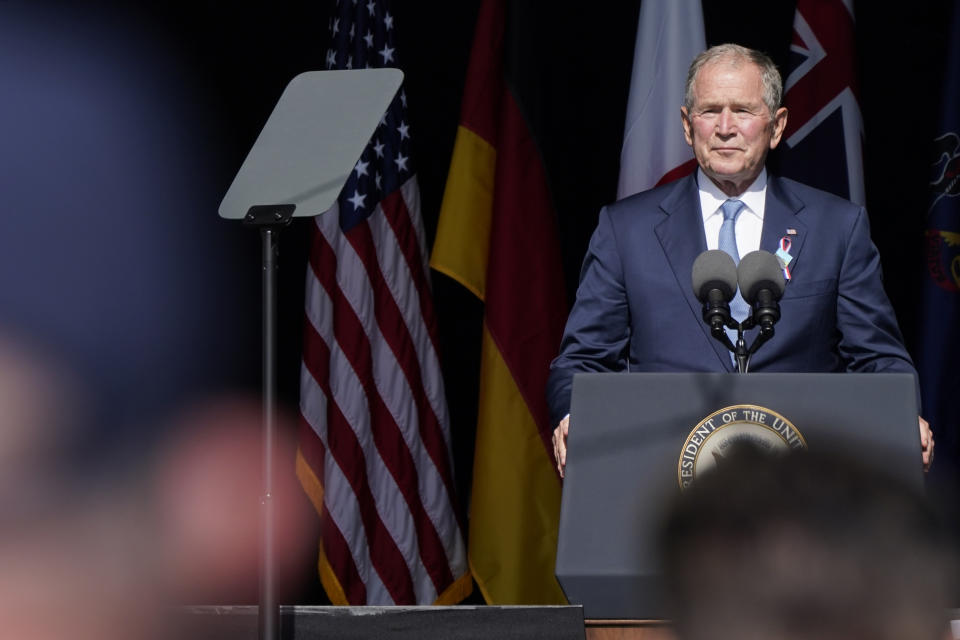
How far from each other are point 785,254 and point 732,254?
0.10 m

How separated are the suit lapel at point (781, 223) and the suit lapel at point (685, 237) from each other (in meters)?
0.12

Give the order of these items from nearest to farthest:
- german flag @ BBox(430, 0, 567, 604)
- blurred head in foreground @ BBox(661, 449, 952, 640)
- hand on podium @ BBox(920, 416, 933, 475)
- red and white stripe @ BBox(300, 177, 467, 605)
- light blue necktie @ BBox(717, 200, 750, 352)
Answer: blurred head in foreground @ BBox(661, 449, 952, 640) < hand on podium @ BBox(920, 416, 933, 475) < light blue necktie @ BBox(717, 200, 750, 352) < german flag @ BBox(430, 0, 567, 604) < red and white stripe @ BBox(300, 177, 467, 605)

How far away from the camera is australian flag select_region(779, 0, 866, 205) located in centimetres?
350

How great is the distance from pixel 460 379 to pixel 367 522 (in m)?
0.70

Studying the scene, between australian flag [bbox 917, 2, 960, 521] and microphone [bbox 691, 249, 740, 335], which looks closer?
microphone [bbox 691, 249, 740, 335]

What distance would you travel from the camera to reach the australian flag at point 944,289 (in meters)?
3.52

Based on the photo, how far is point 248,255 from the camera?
4.23 m

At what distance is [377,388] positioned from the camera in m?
3.86

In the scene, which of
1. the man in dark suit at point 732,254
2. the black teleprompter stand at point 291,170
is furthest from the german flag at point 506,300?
the black teleprompter stand at point 291,170

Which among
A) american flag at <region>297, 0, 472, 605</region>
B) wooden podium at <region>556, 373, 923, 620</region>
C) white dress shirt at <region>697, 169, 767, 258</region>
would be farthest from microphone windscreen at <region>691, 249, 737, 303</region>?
american flag at <region>297, 0, 472, 605</region>

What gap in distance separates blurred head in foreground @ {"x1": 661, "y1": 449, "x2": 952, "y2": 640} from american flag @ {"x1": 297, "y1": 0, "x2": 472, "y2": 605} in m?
3.39

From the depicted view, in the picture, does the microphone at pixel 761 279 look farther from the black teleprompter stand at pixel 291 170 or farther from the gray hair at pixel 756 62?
the gray hair at pixel 756 62

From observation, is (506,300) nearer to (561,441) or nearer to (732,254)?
(732,254)

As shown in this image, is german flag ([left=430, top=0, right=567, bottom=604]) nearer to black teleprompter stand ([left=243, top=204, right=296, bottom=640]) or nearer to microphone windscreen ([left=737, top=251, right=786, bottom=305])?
black teleprompter stand ([left=243, top=204, right=296, bottom=640])
